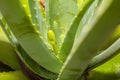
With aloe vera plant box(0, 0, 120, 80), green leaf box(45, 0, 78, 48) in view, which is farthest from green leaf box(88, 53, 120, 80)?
green leaf box(45, 0, 78, 48)

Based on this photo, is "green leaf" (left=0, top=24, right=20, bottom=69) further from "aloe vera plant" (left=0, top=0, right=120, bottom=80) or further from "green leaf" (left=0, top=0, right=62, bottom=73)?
"green leaf" (left=0, top=0, right=62, bottom=73)

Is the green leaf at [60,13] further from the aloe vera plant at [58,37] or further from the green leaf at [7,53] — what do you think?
the green leaf at [7,53]

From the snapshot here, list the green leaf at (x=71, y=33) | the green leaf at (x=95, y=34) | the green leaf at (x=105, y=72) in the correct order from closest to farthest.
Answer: the green leaf at (x=95, y=34) → the green leaf at (x=71, y=33) → the green leaf at (x=105, y=72)

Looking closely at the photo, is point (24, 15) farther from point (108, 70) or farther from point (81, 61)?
point (108, 70)

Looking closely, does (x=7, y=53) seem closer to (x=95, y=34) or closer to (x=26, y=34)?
(x=26, y=34)

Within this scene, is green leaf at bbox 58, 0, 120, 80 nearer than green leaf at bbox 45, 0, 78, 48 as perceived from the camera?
Yes

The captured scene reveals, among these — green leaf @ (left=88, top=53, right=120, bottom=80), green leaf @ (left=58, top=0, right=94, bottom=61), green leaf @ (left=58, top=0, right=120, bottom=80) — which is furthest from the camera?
green leaf @ (left=88, top=53, right=120, bottom=80)

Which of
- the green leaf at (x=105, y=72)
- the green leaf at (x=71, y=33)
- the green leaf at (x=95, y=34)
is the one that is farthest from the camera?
the green leaf at (x=105, y=72)

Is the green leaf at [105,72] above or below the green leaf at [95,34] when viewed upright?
below

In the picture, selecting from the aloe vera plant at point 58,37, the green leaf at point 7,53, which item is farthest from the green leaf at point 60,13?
the green leaf at point 7,53
